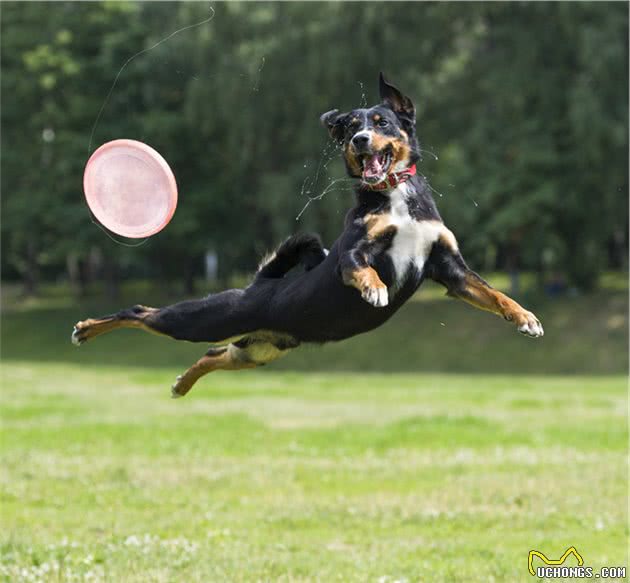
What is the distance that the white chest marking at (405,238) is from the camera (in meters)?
5.02

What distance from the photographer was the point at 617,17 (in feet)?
99.0

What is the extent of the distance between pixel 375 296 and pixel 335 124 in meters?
0.95

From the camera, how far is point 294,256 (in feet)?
19.1

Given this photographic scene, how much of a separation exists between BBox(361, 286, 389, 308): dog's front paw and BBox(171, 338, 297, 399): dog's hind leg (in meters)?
0.97

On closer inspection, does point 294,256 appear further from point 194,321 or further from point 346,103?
point 346,103

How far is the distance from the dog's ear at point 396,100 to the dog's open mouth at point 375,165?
0.29 meters

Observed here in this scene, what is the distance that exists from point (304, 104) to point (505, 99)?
20.5ft

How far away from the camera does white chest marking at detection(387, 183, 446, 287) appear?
16.5ft

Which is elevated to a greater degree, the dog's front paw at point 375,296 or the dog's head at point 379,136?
the dog's head at point 379,136

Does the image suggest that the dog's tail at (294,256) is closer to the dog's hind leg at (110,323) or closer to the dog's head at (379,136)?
the dog's hind leg at (110,323)

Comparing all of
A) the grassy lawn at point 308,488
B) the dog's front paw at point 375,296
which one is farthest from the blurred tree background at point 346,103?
the dog's front paw at point 375,296

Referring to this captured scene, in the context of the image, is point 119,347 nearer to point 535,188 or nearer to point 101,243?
point 101,243

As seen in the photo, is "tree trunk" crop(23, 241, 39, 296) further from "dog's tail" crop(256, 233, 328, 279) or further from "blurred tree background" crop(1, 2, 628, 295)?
"dog's tail" crop(256, 233, 328, 279)

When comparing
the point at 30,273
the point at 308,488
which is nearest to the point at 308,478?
the point at 308,488
